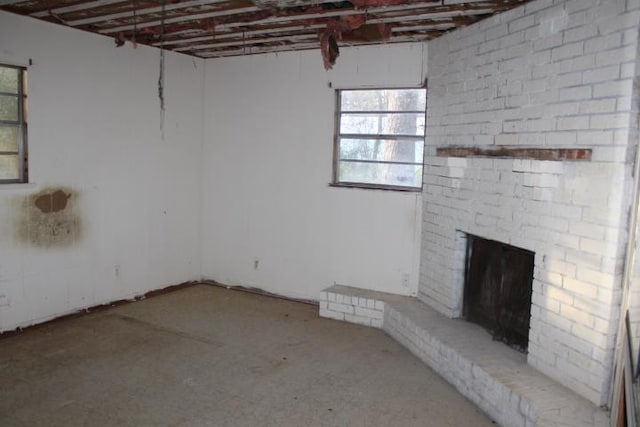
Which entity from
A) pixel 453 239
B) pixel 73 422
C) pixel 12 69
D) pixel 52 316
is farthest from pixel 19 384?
pixel 453 239

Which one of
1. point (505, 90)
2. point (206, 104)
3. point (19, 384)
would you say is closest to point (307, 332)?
point (19, 384)

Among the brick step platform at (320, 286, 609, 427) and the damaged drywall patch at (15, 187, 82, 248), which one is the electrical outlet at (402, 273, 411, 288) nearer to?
the brick step platform at (320, 286, 609, 427)

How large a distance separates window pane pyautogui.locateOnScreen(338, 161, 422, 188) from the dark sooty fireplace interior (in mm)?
1026

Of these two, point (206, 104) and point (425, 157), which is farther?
point (206, 104)

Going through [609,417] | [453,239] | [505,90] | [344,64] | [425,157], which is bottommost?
[609,417]

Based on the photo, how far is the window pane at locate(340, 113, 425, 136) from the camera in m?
5.43

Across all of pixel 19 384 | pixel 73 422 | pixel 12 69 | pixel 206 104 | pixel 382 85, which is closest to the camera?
pixel 73 422

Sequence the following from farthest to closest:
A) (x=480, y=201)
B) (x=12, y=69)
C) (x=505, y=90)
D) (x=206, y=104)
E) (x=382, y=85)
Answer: (x=206, y=104)
(x=382, y=85)
(x=12, y=69)
(x=480, y=201)
(x=505, y=90)

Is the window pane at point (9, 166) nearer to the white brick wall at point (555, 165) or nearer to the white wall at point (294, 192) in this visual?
the white wall at point (294, 192)

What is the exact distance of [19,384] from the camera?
3828mm

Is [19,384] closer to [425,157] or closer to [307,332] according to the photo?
[307,332]

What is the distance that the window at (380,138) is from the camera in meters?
5.45

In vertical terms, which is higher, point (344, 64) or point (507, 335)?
point (344, 64)

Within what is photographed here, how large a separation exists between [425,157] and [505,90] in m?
1.26
